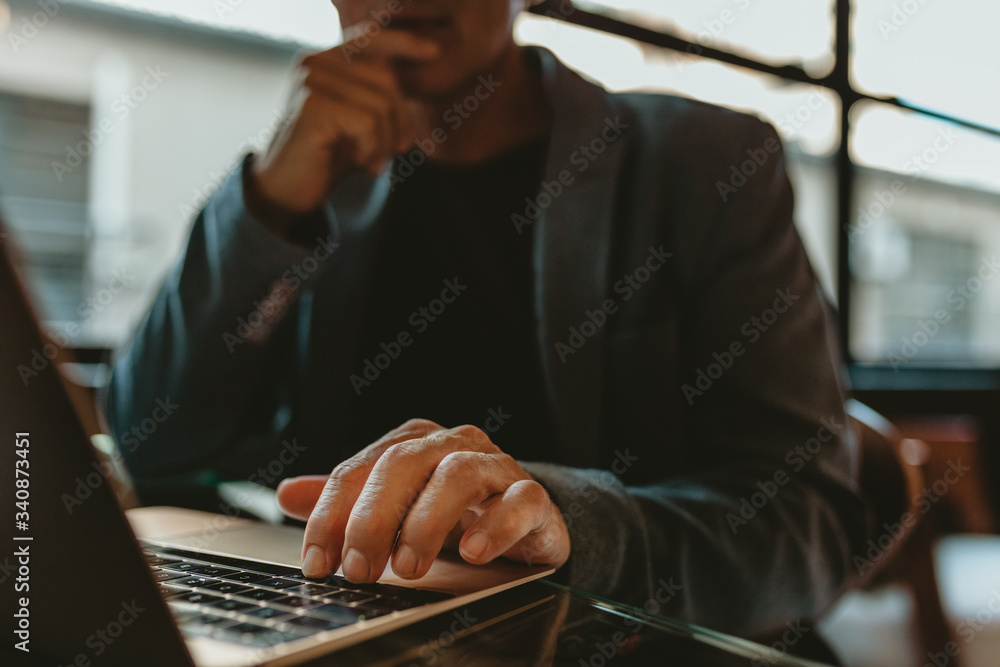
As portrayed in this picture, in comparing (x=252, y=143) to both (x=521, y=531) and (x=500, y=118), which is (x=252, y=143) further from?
(x=521, y=531)

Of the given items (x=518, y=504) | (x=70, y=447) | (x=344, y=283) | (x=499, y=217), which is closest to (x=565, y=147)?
(x=499, y=217)

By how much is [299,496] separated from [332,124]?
0.46m

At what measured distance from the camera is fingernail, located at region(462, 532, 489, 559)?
0.94 feet

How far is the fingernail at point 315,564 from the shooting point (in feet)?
0.96

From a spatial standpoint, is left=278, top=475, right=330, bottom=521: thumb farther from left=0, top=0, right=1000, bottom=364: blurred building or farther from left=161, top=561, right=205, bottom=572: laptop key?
left=0, top=0, right=1000, bottom=364: blurred building

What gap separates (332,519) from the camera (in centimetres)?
30

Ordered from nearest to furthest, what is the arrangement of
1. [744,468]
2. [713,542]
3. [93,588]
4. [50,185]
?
[93,588] < [713,542] < [744,468] < [50,185]

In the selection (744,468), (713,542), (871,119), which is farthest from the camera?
(871,119)

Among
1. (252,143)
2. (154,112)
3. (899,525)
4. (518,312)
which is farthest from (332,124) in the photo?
(154,112)

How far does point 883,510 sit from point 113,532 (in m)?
0.75

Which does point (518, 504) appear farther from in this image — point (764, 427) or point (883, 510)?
point (883, 510)

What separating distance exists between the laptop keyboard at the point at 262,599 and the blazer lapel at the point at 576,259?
14.1 inches

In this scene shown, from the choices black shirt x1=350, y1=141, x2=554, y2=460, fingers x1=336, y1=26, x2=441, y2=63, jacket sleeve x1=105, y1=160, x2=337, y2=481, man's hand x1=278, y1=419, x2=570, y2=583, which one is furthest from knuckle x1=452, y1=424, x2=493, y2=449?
fingers x1=336, y1=26, x2=441, y2=63

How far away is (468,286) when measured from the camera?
700 mm
